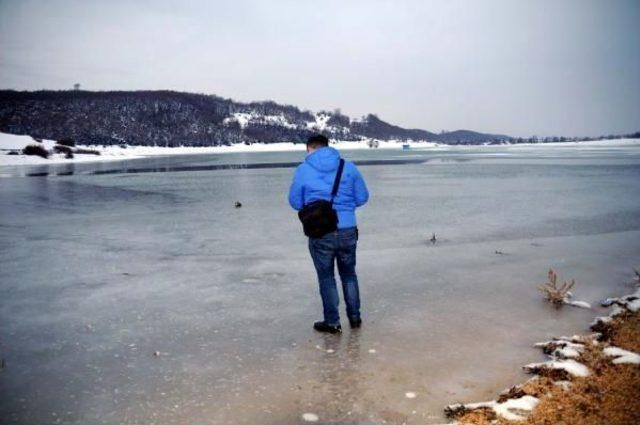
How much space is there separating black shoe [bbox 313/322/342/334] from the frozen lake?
132 millimetres

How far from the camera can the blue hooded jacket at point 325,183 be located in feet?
16.0

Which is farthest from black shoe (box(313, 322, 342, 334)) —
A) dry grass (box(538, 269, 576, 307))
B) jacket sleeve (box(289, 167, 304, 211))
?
dry grass (box(538, 269, 576, 307))

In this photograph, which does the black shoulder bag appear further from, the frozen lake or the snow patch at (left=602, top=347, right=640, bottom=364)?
the snow patch at (left=602, top=347, right=640, bottom=364)

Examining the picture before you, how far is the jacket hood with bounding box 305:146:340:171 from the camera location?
16.0 feet

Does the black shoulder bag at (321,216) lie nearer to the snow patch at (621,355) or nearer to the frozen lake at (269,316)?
the frozen lake at (269,316)

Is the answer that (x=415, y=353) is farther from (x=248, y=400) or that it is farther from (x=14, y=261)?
(x=14, y=261)

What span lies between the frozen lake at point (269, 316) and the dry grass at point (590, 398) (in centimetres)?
32

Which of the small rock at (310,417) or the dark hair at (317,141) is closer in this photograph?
the small rock at (310,417)

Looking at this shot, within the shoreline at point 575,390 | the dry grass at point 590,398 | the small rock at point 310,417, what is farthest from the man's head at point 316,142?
the dry grass at point 590,398

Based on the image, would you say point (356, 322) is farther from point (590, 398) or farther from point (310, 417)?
point (590, 398)

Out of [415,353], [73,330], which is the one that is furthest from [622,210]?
[73,330]

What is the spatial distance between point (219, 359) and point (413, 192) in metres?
15.9

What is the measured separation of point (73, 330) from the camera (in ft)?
16.8

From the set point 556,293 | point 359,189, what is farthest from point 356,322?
point 556,293
